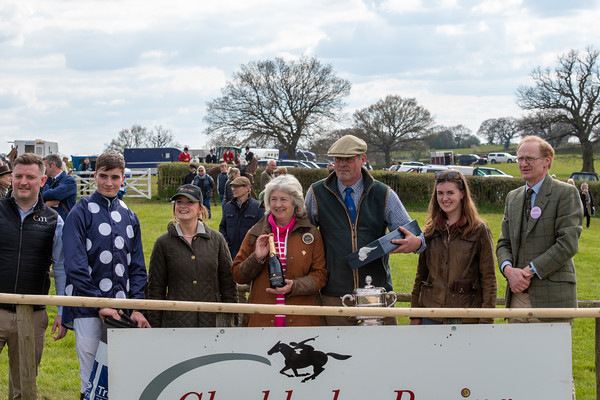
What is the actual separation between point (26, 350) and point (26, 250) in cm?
85

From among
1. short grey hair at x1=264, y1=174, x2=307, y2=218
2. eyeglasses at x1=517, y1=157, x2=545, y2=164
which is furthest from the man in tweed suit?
short grey hair at x1=264, y1=174, x2=307, y2=218

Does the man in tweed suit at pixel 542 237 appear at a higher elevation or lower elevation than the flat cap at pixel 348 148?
lower

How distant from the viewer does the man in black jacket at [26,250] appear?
4.07m

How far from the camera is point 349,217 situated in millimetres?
4355

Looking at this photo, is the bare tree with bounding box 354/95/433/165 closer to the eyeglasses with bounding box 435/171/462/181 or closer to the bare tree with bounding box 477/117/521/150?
Result: the bare tree with bounding box 477/117/521/150

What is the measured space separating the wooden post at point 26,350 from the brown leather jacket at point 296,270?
4.53ft

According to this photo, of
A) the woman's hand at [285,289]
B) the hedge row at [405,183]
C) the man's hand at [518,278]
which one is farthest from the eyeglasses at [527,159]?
the hedge row at [405,183]

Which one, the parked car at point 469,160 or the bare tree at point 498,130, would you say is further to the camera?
the bare tree at point 498,130

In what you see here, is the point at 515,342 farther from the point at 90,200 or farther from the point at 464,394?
the point at 90,200

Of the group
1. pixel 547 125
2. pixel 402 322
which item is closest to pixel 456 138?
pixel 547 125

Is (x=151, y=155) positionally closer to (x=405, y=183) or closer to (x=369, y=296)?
(x=405, y=183)

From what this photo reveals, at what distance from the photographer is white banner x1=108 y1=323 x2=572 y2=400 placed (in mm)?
3402

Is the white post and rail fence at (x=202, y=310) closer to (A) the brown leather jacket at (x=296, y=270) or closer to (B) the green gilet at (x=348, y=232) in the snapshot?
(A) the brown leather jacket at (x=296, y=270)

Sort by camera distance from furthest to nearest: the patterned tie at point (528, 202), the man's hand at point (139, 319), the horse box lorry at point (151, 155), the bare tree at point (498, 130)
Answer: the bare tree at point (498, 130) → the horse box lorry at point (151, 155) → the patterned tie at point (528, 202) → the man's hand at point (139, 319)
